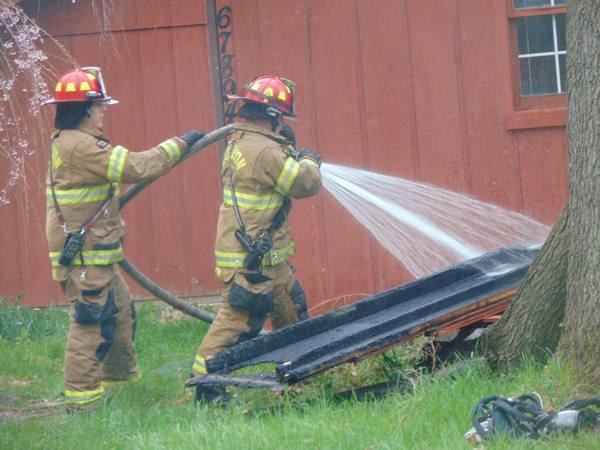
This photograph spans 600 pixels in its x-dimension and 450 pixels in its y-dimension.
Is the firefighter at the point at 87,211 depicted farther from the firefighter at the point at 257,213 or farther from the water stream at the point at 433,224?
the water stream at the point at 433,224

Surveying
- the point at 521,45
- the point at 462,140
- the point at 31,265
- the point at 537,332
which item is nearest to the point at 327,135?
the point at 462,140

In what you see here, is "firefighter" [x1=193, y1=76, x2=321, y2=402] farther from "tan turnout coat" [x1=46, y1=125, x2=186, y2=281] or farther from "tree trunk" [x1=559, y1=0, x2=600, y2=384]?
"tree trunk" [x1=559, y1=0, x2=600, y2=384]

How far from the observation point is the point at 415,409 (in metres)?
5.06

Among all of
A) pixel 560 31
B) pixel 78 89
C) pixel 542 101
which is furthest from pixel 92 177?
pixel 560 31

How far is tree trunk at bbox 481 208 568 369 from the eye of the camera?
5.37 metres

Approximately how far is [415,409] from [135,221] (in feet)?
14.3

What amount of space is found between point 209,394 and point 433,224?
3.22m

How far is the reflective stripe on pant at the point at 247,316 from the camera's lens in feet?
20.6

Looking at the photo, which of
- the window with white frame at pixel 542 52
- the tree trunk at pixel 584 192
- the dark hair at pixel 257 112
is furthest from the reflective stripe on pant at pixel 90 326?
the window with white frame at pixel 542 52

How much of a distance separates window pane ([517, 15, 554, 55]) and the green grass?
3.38 m

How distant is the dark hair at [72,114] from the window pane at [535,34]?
3.86 metres

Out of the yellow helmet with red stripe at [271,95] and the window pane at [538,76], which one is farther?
the window pane at [538,76]

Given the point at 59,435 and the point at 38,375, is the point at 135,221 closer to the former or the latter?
the point at 38,375

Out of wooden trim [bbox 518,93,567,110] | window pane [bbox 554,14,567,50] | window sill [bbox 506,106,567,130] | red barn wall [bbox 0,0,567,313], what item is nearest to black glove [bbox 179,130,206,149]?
red barn wall [bbox 0,0,567,313]
